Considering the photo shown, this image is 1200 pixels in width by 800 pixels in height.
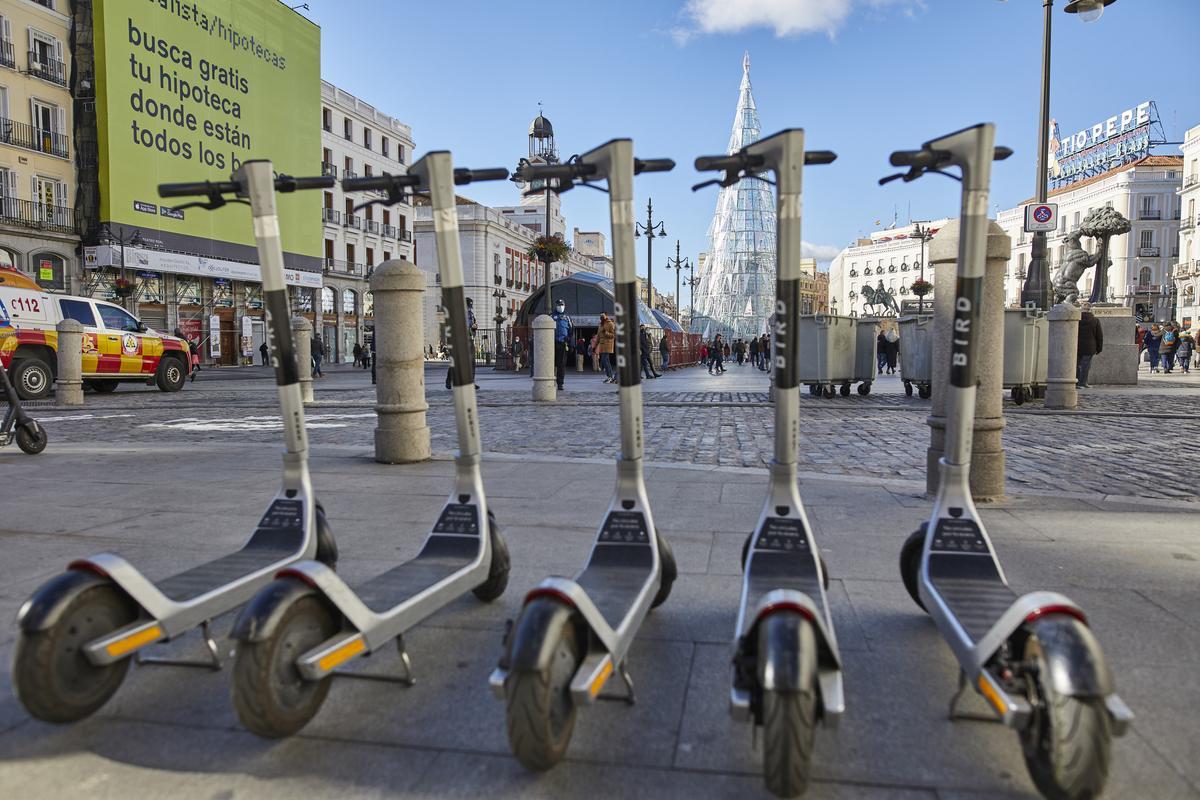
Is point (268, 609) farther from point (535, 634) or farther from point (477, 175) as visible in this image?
point (477, 175)

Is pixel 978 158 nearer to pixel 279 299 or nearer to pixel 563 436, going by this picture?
pixel 279 299

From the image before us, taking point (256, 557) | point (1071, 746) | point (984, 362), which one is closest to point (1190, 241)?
point (984, 362)

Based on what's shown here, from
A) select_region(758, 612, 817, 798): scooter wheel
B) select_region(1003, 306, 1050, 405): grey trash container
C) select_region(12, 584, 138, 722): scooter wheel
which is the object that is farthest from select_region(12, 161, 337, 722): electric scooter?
select_region(1003, 306, 1050, 405): grey trash container

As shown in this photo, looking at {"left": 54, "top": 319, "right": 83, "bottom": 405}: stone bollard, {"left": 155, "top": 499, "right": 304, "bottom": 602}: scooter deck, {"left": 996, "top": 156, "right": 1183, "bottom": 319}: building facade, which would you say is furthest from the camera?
{"left": 996, "top": 156, "right": 1183, "bottom": 319}: building facade

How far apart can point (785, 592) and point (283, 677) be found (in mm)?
1459

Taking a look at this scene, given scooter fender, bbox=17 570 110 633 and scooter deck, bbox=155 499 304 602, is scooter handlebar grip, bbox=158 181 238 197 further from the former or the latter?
scooter fender, bbox=17 570 110 633

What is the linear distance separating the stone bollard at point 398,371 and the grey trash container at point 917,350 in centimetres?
1086

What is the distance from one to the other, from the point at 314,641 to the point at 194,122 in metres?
34.9

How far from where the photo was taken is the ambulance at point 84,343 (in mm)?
15688

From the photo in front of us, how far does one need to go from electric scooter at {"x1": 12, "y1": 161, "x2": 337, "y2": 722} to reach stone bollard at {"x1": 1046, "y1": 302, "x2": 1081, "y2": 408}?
1259 cm

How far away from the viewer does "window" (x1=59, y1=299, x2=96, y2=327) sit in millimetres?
16781

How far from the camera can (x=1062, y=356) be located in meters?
12.8

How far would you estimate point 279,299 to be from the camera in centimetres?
313

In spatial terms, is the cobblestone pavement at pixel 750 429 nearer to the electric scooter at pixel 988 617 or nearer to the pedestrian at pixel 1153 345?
the electric scooter at pixel 988 617
